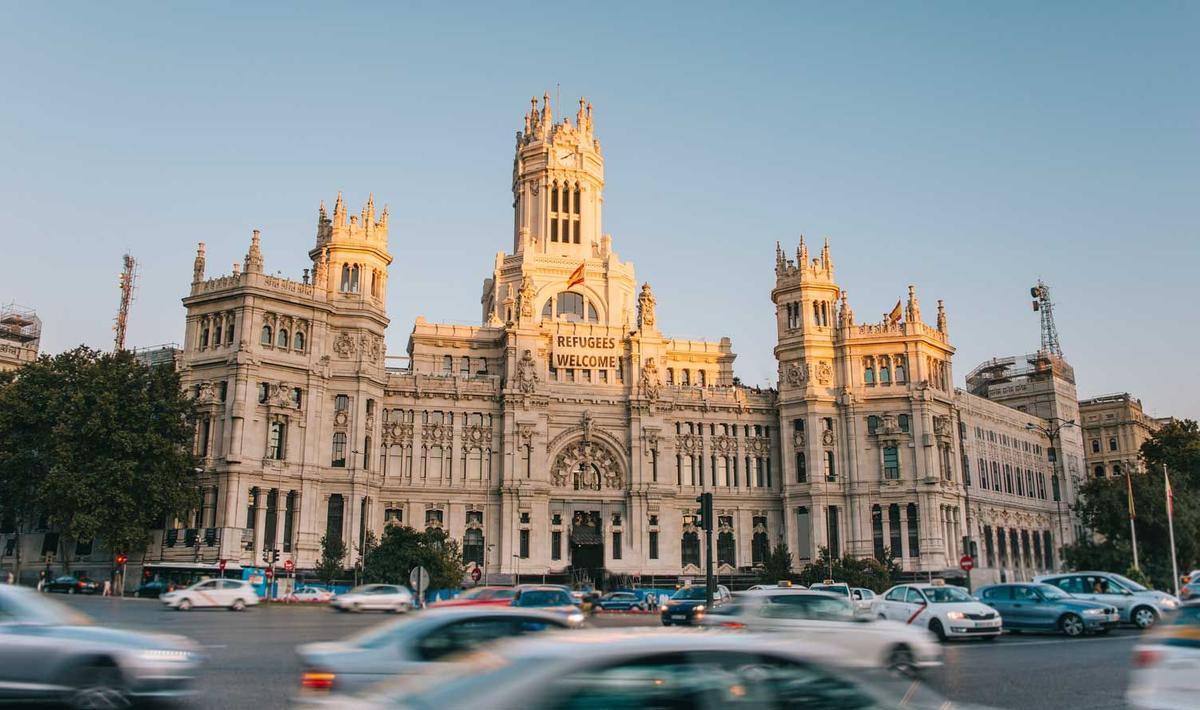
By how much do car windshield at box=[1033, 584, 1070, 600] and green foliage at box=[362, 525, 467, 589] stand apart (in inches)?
1538

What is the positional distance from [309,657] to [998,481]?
92.4 m

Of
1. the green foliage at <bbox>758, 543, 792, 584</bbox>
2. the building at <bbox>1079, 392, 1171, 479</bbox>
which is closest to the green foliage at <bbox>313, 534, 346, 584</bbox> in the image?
the green foliage at <bbox>758, 543, 792, 584</bbox>

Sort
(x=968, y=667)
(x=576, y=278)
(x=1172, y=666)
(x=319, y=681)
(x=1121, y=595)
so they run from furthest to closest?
(x=576, y=278) → (x=1121, y=595) → (x=968, y=667) → (x=319, y=681) → (x=1172, y=666)

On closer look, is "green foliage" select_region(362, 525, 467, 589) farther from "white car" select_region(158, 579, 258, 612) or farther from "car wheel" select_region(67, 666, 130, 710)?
"car wheel" select_region(67, 666, 130, 710)

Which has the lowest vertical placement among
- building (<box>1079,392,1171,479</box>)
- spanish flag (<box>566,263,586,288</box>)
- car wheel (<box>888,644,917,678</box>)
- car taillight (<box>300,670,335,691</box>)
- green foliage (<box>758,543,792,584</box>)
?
car wheel (<box>888,644,917,678</box>)

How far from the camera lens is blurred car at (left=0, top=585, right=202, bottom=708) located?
12664 millimetres

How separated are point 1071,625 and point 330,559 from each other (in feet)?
165

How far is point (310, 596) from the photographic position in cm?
5697

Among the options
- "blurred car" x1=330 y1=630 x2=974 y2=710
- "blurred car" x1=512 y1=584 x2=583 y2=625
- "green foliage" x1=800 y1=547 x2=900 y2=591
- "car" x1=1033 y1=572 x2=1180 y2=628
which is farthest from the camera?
"green foliage" x1=800 y1=547 x2=900 y2=591

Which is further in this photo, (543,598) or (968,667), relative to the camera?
(543,598)

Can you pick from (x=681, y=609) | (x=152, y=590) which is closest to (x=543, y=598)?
(x=681, y=609)

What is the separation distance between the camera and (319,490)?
235 feet

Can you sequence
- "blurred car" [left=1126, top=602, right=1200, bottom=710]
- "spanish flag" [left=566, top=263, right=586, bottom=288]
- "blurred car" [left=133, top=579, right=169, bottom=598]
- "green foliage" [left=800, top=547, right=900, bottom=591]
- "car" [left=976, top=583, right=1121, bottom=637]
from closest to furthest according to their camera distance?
"blurred car" [left=1126, top=602, right=1200, bottom=710] < "car" [left=976, top=583, right=1121, bottom=637] < "blurred car" [left=133, top=579, right=169, bottom=598] < "green foliage" [left=800, top=547, right=900, bottom=591] < "spanish flag" [left=566, top=263, right=586, bottom=288]

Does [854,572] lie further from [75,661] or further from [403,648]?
[75,661]
